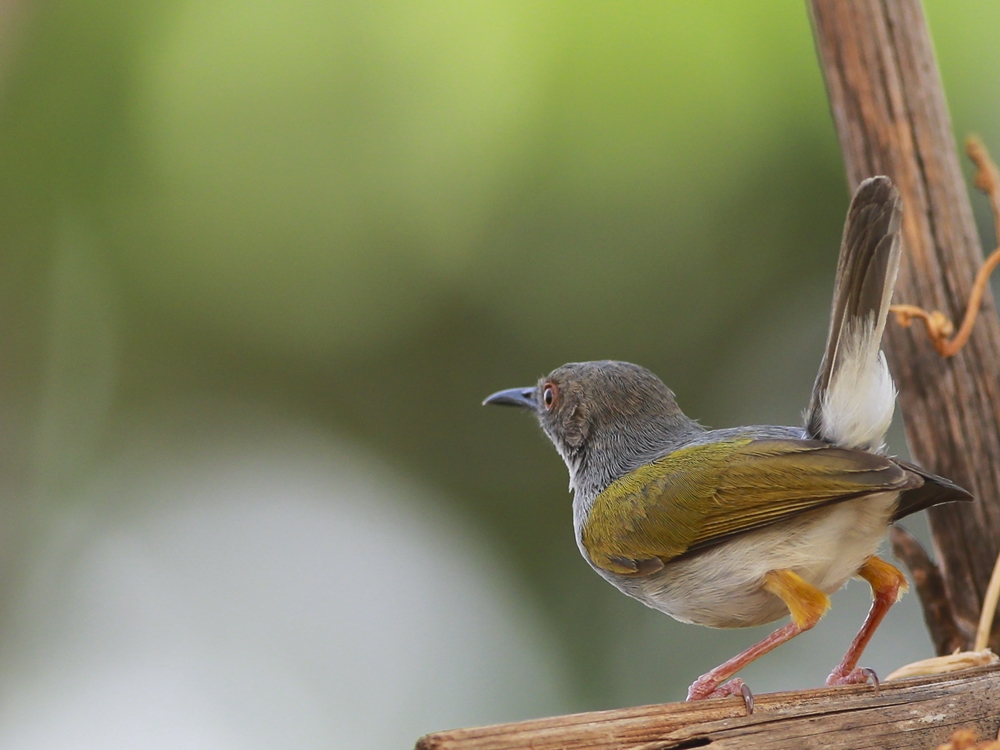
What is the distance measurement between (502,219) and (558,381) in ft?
9.46

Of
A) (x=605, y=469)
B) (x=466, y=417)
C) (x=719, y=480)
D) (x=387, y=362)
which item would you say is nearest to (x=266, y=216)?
(x=387, y=362)

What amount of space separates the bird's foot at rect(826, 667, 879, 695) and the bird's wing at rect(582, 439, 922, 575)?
41 centimetres

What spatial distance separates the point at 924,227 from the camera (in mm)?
2918

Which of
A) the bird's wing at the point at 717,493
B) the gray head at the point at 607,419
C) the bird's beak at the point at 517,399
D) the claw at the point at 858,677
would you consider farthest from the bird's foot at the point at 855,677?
the bird's beak at the point at 517,399

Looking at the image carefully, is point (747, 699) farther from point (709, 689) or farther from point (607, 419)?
point (607, 419)

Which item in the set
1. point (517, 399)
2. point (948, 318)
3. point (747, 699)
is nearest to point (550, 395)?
point (517, 399)

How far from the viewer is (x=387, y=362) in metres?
6.19

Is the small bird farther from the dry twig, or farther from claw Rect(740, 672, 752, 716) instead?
claw Rect(740, 672, 752, 716)

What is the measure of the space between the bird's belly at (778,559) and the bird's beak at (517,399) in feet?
3.87

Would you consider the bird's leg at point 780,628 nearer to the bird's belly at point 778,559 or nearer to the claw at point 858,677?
the bird's belly at point 778,559

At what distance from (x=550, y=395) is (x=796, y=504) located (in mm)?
1199

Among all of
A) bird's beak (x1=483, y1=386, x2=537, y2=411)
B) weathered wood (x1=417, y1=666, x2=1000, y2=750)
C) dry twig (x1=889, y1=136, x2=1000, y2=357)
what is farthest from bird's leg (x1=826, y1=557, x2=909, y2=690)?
bird's beak (x1=483, y1=386, x2=537, y2=411)

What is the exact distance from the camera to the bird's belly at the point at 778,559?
8.18ft

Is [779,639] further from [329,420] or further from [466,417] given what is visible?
[329,420]
